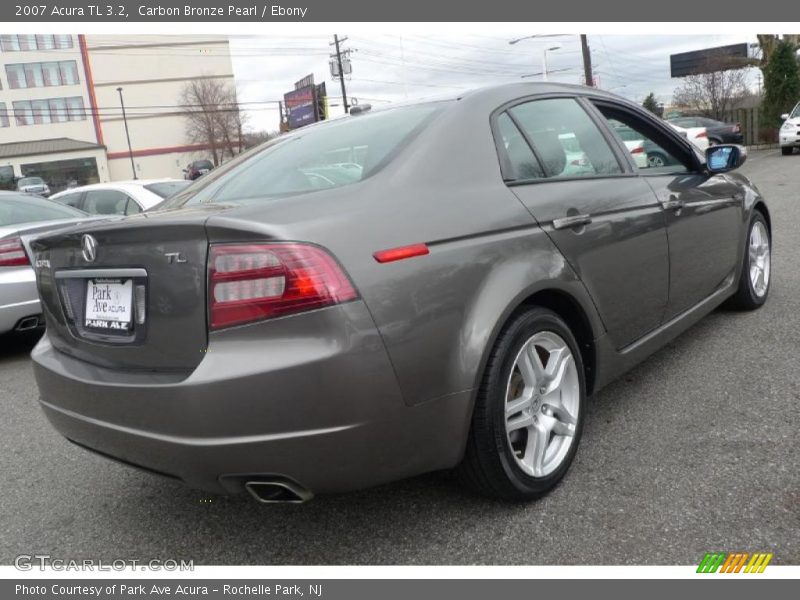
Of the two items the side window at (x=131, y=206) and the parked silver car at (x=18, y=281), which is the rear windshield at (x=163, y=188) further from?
the parked silver car at (x=18, y=281)

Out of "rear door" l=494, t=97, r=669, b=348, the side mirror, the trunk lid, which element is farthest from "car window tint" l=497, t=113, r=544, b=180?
the side mirror

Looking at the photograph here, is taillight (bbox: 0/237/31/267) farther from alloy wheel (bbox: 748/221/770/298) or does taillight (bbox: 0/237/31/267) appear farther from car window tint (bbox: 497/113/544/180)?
alloy wheel (bbox: 748/221/770/298)

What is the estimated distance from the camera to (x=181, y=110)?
2795 inches

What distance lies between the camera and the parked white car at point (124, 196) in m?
8.14

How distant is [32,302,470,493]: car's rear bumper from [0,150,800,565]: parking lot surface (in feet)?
1.49

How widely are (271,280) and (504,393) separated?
89cm

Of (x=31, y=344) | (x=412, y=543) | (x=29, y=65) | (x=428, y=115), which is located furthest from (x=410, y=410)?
(x=29, y=65)

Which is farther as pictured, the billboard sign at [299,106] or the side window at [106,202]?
the billboard sign at [299,106]

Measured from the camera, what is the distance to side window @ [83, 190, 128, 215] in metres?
8.38

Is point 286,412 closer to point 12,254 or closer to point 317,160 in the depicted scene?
point 317,160

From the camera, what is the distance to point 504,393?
2318mm

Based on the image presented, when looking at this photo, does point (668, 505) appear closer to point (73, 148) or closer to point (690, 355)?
point (690, 355)

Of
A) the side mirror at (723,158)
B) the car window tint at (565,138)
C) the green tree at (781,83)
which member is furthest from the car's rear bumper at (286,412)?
the green tree at (781,83)

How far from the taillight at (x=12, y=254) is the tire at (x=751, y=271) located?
498 cm
